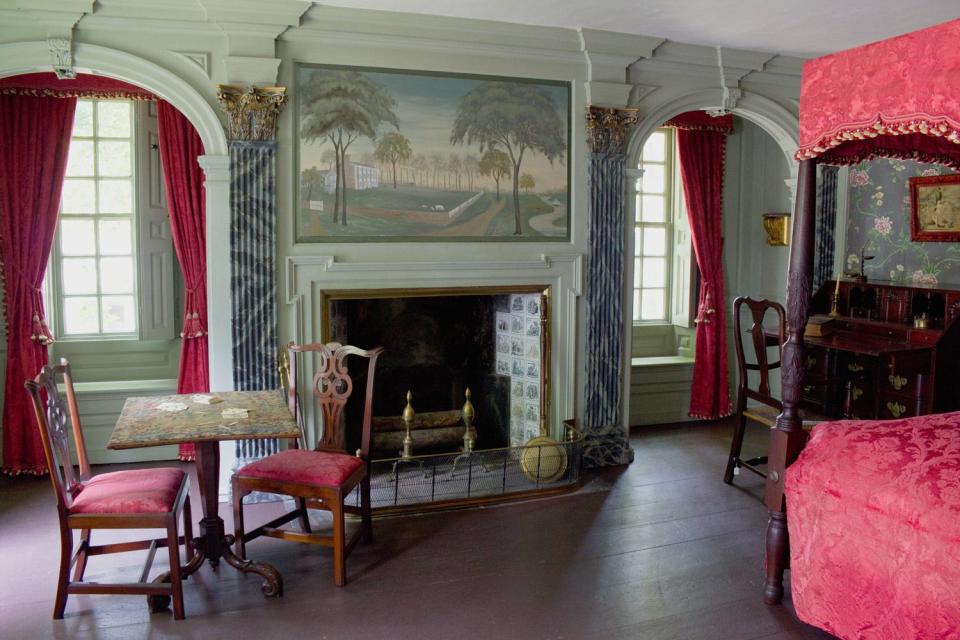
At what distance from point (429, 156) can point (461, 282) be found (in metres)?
0.81

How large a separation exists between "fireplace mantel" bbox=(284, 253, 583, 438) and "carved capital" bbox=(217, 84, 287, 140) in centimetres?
75

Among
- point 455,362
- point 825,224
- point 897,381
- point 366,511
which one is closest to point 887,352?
point 897,381

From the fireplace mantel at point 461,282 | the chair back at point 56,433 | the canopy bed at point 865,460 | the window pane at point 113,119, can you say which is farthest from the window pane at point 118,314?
the canopy bed at point 865,460

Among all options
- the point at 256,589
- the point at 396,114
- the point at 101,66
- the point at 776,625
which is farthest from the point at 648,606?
the point at 101,66

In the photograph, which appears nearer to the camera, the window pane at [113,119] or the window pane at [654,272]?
the window pane at [113,119]

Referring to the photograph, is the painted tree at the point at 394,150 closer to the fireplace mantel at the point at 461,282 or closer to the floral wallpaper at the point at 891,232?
the fireplace mantel at the point at 461,282

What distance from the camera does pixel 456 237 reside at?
5.22m

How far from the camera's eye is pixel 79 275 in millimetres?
5875

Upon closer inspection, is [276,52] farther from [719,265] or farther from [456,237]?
[719,265]

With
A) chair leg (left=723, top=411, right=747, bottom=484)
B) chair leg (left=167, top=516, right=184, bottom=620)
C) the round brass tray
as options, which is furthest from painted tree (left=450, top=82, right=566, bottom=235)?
chair leg (left=167, top=516, right=184, bottom=620)

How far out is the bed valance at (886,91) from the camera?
293cm

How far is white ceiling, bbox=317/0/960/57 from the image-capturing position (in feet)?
15.1

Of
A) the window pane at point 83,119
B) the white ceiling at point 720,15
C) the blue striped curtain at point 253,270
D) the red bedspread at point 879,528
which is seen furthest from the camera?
the window pane at point 83,119

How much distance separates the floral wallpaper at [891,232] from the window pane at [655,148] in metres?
1.54
